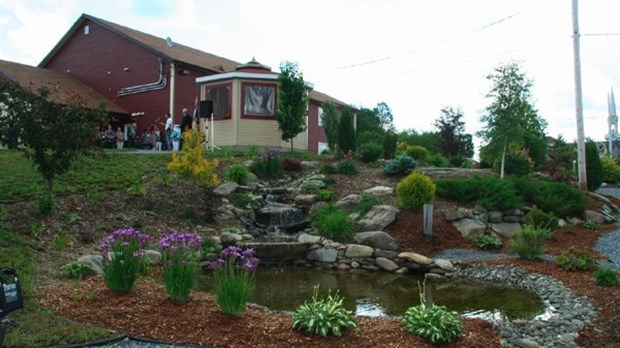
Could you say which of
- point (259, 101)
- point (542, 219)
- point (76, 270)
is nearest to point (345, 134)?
point (259, 101)

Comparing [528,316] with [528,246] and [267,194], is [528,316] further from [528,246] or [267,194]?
[267,194]

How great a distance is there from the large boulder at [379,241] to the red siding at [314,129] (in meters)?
15.6

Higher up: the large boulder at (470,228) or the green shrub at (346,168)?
the green shrub at (346,168)

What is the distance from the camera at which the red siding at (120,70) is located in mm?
23297

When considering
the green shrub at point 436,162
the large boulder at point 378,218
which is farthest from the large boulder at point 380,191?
the green shrub at point 436,162

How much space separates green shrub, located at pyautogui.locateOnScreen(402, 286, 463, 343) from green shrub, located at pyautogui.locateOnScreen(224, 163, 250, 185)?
367 inches

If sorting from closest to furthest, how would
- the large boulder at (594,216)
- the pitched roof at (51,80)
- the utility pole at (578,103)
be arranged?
1. the large boulder at (594,216)
2. the utility pole at (578,103)
3. the pitched roof at (51,80)

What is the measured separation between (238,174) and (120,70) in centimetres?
1428

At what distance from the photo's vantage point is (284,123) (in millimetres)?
17578

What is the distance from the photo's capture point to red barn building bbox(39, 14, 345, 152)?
23.2 metres

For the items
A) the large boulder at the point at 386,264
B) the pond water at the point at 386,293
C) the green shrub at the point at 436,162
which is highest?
the green shrub at the point at 436,162

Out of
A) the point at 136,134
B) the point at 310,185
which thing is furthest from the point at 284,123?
the point at 136,134

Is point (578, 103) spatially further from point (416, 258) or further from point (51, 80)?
point (51, 80)

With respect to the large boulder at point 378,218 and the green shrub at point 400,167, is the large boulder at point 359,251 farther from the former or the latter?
the green shrub at point 400,167
